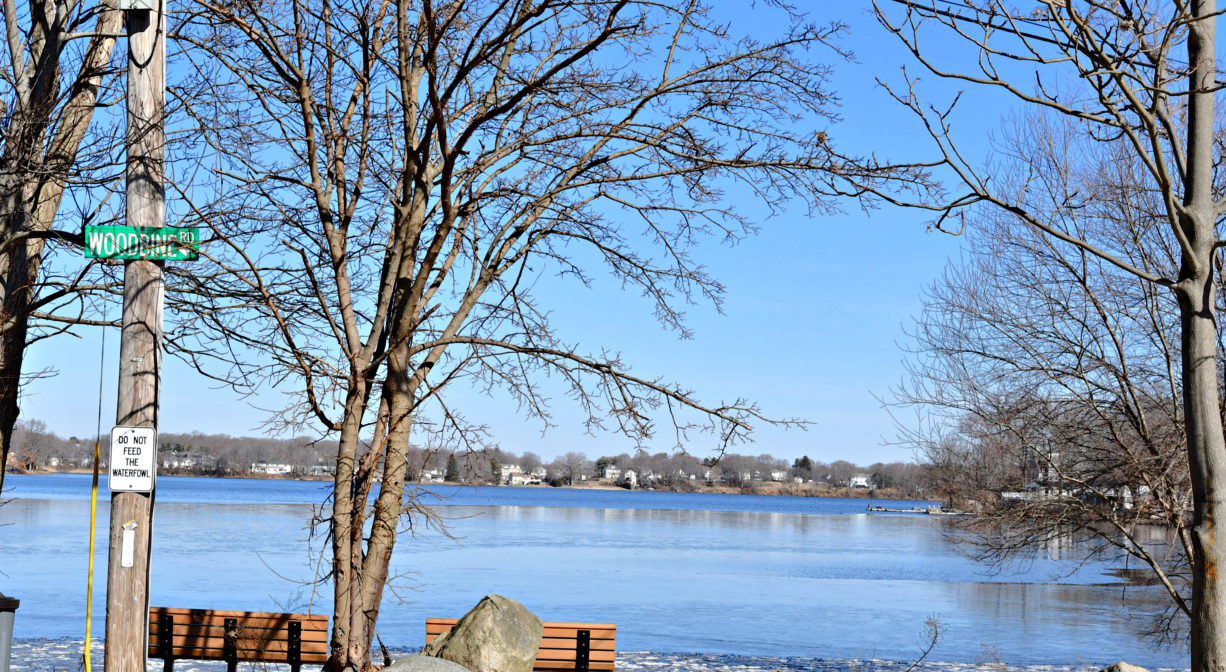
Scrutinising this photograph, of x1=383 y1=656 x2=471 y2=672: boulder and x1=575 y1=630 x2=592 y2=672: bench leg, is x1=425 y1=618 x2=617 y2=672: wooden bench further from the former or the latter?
x1=383 y1=656 x2=471 y2=672: boulder

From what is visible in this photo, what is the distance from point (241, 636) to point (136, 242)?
5.81 metres

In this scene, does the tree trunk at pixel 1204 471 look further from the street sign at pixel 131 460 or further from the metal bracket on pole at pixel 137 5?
the metal bracket on pole at pixel 137 5

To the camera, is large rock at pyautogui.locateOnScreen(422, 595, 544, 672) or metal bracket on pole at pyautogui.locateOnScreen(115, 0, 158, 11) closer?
metal bracket on pole at pyautogui.locateOnScreen(115, 0, 158, 11)

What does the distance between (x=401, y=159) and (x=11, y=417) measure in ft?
14.6

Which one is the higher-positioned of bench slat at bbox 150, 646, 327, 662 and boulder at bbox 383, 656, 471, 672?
boulder at bbox 383, 656, 471, 672

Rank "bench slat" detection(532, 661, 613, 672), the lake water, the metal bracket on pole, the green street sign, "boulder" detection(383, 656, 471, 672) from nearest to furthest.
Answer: the green street sign → the metal bracket on pole → "boulder" detection(383, 656, 471, 672) → "bench slat" detection(532, 661, 613, 672) → the lake water

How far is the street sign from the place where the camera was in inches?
271

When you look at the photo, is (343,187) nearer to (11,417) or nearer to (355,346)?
(355,346)

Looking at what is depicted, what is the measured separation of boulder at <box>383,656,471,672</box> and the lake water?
1.37 m

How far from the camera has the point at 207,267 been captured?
11.2 m

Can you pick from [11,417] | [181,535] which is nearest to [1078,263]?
[11,417]

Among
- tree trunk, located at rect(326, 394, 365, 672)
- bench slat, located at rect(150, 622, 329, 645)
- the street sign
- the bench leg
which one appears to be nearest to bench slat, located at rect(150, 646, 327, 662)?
bench slat, located at rect(150, 622, 329, 645)

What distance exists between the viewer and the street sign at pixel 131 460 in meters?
6.89

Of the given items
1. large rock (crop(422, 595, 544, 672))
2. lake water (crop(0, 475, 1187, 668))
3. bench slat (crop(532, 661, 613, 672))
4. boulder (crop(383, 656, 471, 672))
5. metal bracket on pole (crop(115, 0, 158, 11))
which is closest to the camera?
metal bracket on pole (crop(115, 0, 158, 11))
